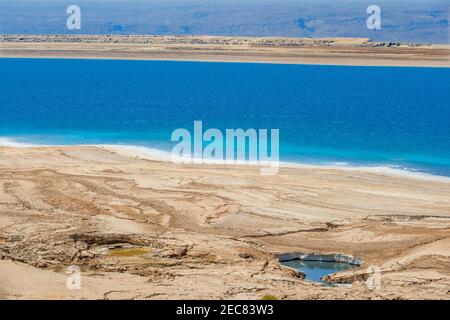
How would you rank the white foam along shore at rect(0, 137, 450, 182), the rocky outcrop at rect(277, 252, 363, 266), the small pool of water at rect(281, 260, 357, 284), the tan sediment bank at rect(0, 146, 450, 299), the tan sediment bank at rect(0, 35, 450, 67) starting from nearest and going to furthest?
the tan sediment bank at rect(0, 146, 450, 299) < the small pool of water at rect(281, 260, 357, 284) < the rocky outcrop at rect(277, 252, 363, 266) < the white foam along shore at rect(0, 137, 450, 182) < the tan sediment bank at rect(0, 35, 450, 67)

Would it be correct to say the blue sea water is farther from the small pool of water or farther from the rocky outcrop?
the small pool of water

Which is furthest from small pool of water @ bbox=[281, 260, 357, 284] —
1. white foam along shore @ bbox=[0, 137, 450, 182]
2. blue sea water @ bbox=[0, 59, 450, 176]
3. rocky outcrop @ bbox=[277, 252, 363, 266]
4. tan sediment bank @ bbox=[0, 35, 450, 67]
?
tan sediment bank @ bbox=[0, 35, 450, 67]

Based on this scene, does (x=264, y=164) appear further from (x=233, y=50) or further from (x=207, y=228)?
(x=233, y=50)

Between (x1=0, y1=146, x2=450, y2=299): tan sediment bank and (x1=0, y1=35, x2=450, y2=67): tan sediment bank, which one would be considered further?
(x1=0, y1=35, x2=450, y2=67): tan sediment bank

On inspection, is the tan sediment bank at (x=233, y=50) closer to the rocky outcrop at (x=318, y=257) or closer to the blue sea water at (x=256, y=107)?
the blue sea water at (x=256, y=107)

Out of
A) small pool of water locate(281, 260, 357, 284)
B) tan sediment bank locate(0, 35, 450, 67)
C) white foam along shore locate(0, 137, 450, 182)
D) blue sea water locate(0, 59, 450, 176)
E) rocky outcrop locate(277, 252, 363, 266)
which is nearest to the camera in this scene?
small pool of water locate(281, 260, 357, 284)

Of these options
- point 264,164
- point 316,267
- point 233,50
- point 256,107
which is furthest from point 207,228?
point 233,50

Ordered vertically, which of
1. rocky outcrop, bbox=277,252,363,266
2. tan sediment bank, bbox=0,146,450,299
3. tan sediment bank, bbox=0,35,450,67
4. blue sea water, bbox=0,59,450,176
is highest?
tan sediment bank, bbox=0,35,450,67

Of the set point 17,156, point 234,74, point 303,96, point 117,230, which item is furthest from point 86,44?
point 117,230
